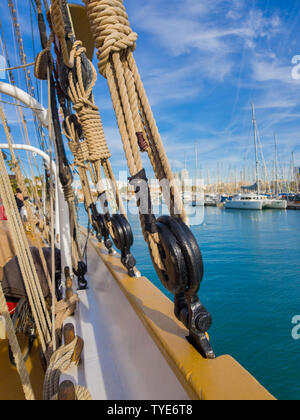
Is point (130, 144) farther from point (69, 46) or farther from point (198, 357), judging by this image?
point (69, 46)

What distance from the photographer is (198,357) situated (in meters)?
0.88

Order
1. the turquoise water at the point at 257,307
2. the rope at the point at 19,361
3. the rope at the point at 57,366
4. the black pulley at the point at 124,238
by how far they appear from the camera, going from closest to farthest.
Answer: the rope at the point at 19,361 < the rope at the point at 57,366 < the black pulley at the point at 124,238 < the turquoise water at the point at 257,307

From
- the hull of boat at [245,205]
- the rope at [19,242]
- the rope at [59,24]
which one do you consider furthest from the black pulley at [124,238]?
the hull of boat at [245,205]

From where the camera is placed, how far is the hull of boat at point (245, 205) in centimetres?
2877

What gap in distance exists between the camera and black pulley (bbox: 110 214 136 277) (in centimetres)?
185

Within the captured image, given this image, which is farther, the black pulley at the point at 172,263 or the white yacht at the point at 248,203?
the white yacht at the point at 248,203

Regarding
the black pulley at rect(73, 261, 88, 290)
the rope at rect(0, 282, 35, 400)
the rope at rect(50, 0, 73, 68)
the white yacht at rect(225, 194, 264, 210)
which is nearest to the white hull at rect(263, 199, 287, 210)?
the white yacht at rect(225, 194, 264, 210)

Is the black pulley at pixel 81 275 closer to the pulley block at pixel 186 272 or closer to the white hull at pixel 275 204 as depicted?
the pulley block at pixel 186 272

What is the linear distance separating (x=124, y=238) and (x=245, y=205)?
30.2 metres

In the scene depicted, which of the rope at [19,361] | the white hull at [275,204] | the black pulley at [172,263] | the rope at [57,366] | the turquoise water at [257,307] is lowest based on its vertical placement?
the turquoise water at [257,307]

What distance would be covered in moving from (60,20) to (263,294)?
5.68m

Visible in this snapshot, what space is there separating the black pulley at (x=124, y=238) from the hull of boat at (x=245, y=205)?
96.4 ft

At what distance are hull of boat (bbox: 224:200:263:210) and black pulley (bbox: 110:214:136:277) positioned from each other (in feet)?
96.4
